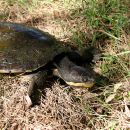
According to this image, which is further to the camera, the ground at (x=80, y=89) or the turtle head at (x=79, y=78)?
the turtle head at (x=79, y=78)

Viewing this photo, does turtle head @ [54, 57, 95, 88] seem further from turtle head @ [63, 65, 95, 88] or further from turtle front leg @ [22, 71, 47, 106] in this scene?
turtle front leg @ [22, 71, 47, 106]

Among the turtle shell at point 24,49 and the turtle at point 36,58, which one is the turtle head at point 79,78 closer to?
the turtle at point 36,58

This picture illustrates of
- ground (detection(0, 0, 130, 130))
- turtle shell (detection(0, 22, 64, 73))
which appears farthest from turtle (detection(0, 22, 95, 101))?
ground (detection(0, 0, 130, 130))

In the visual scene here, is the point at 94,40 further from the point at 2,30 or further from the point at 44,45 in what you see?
the point at 2,30

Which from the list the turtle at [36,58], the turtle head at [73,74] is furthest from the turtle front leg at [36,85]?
the turtle head at [73,74]

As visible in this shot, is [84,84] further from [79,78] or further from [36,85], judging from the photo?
[36,85]

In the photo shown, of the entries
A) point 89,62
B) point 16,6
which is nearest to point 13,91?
point 89,62
